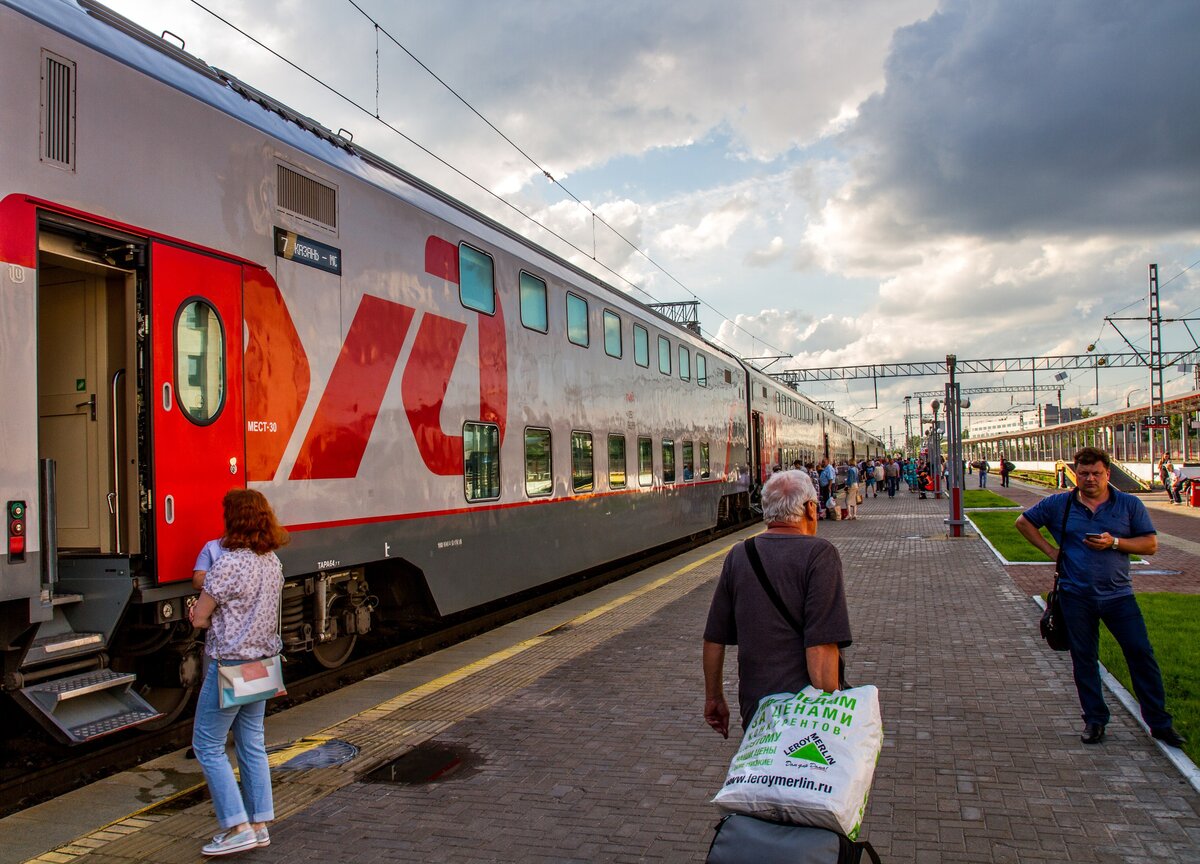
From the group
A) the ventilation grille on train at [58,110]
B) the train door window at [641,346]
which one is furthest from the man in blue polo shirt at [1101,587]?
the train door window at [641,346]

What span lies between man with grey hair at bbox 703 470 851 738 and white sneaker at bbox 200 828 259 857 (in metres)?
2.30

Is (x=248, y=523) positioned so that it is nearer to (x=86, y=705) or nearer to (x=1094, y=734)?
(x=86, y=705)

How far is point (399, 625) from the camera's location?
981cm

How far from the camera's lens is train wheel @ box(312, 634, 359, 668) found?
7.57 m

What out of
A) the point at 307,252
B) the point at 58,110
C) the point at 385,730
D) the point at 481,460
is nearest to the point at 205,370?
the point at 307,252

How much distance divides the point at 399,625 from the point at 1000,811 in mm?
6648

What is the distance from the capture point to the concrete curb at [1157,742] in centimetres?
485

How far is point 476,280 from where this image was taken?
30.2ft

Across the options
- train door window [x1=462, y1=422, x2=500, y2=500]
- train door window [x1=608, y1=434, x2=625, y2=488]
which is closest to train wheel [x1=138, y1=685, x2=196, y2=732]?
train door window [x1=462, y1=422, x2=500, y2=500]

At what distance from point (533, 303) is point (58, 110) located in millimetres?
5878

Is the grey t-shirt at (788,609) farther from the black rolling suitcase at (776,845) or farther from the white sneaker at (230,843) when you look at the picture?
the white sneaker at (230,843)

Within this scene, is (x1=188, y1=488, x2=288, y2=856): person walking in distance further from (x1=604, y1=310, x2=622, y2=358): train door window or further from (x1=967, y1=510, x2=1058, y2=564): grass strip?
(x1=967, y1=510, x2=1058, y2=564): grass strip

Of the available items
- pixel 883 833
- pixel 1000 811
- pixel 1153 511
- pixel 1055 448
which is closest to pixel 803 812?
pixel 883 833

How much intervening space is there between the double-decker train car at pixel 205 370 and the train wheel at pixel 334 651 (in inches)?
0.8
